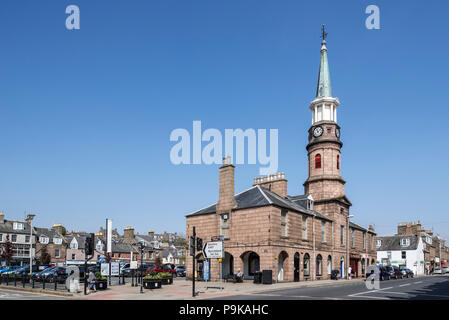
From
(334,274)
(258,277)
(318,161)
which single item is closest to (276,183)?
(318,161)

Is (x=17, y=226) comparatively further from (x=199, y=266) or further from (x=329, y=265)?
(x=329, y=265)

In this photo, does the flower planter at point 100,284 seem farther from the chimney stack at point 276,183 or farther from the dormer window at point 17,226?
the dormer window at point 17,226

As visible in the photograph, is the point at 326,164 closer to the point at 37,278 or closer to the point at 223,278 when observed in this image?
the point at 223,278

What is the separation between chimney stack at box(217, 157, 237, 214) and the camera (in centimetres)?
3872

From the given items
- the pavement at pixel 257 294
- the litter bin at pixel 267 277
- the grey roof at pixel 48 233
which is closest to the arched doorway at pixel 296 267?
the litter bin at pixel 267 277

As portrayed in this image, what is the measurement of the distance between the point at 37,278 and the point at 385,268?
124 ft

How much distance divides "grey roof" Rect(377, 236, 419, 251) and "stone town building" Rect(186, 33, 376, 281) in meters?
28.9

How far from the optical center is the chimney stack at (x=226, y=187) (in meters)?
38.7

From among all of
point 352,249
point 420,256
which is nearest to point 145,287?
point 352,249

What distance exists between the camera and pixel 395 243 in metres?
82.5

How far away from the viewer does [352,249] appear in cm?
5091

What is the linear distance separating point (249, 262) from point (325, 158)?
17952 mm

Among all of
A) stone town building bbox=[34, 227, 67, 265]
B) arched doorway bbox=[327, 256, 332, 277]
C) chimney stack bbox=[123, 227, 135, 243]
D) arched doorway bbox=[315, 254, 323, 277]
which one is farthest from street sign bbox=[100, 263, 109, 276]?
chimney stack bbox=[123, 227, 135, 243]
